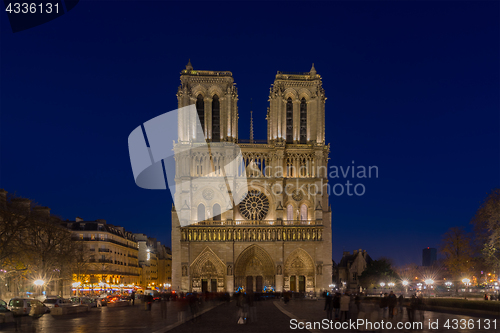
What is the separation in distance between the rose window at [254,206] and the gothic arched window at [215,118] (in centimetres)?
878

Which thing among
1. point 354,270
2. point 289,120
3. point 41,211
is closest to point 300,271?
point 289,120

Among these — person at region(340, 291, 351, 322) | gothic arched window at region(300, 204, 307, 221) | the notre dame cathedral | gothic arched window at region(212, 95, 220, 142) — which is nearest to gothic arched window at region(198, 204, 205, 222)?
the notre dame cathedral

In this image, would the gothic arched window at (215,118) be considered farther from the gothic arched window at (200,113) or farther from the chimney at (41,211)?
the chimney at (41,211)

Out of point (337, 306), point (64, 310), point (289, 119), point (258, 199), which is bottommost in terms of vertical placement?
point (64, 310)

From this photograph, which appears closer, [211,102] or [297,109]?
[211,102]

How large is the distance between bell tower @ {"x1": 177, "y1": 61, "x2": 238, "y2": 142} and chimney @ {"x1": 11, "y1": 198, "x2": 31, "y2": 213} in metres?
24.4

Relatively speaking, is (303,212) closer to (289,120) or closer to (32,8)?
(289,120)

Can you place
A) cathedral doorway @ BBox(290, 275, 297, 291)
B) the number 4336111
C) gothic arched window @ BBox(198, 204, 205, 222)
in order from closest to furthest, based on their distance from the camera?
the number 4336111 < cathedral doorway @ BBox(290, 275, 297, 291) < gothic arched window @ BBox(198, 204, 205, 222)

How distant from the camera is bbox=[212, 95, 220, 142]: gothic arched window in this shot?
250ft

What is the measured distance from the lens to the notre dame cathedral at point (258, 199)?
7062 cm

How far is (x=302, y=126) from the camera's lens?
251ft

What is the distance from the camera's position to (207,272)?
233 ft

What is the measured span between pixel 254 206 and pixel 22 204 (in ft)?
105

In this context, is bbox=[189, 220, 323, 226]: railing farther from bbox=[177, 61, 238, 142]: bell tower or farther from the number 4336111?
the number 4336111
